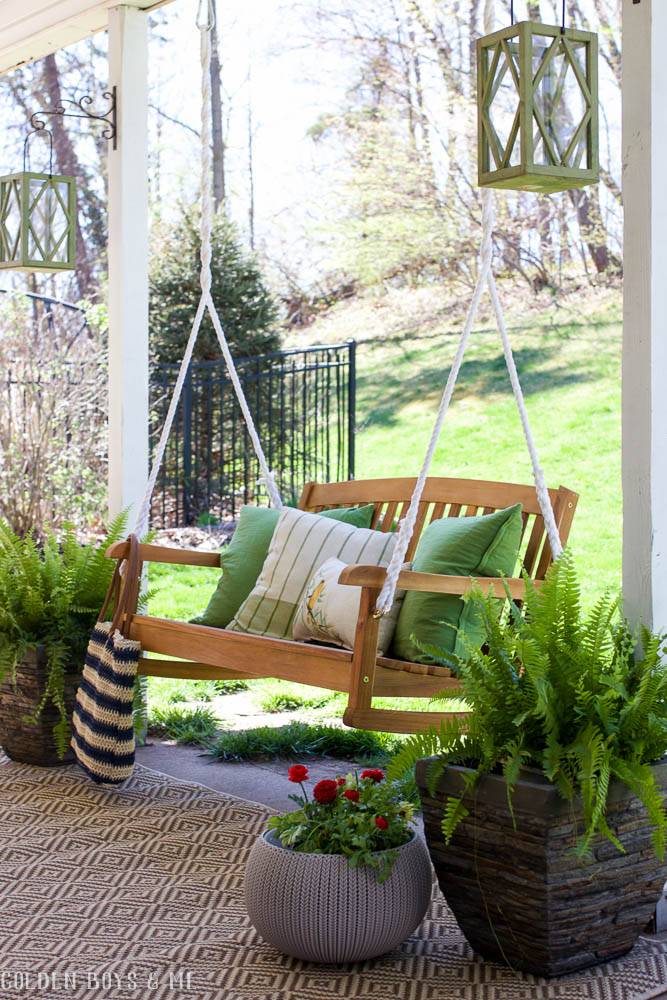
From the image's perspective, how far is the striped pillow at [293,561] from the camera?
327 centimetres

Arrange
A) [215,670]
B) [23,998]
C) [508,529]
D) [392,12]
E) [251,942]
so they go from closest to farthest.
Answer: [23,998], [251,942], [508,529], [215,670], [392,12]

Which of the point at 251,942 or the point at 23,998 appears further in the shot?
the point at 251,942

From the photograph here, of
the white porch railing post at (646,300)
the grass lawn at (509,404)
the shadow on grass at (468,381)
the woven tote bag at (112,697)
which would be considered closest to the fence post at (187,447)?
the grass lawn at (509,404)

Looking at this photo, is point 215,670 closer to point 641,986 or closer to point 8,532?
point 8,532

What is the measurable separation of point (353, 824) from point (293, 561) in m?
1.23

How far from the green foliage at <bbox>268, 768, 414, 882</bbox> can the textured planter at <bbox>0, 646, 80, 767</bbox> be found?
1383 mm

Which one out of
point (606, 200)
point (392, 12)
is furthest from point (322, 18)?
point (606, 200)

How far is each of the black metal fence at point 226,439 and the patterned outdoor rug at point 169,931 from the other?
185 inches

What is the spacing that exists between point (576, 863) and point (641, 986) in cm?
26

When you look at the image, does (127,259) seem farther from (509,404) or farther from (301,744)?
(509,404)

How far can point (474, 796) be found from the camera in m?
2.12

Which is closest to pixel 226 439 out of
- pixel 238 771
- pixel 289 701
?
pixel 289 701

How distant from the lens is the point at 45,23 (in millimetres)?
3971

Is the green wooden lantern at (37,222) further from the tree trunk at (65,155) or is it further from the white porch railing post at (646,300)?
the tree trunk at (65,155)
